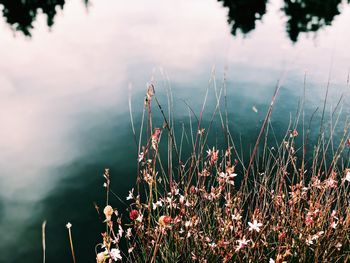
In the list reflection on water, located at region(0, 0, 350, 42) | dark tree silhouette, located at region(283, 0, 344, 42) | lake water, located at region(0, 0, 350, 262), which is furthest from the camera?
reflection on water, located at region(0, 0, 350, 42)

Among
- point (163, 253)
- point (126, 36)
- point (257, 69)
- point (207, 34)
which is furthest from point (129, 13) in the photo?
point (163, 253)

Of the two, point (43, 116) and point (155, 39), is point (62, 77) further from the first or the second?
point (155, 39)

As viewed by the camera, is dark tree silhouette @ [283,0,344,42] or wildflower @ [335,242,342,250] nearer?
wildflower @ [335,242,342,250]

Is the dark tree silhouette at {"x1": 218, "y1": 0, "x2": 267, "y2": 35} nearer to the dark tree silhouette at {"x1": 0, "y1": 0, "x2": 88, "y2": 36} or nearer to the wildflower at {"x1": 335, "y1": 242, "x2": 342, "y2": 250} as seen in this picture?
the dark tree silhouette at {"x1": 0, "y1": 0, "x2": 88, "y2": 36}

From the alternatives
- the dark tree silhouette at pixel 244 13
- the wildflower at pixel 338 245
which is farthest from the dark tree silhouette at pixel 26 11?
the wildflower at pixel 338 245

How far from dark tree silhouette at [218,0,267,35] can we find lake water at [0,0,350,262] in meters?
0.05

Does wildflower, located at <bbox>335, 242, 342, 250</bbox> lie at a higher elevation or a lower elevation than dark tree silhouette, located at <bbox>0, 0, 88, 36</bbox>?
lower

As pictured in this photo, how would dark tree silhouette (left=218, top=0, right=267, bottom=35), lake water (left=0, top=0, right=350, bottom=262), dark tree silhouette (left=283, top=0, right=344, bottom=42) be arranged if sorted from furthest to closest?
dark tree silhouette (left=218, top=0, right=267, bottom=35)
dark tree silhouette (left=283, top=0, right=344, bottom=42)
lake water (left=0, top=0, right=350, bottom=262)

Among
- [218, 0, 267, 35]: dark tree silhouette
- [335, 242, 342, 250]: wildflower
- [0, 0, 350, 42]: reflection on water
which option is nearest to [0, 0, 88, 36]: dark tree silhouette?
[0, 0, 350, 42]: reflection on water

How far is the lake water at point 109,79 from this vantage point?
471 cm

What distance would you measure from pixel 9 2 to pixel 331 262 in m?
12.7

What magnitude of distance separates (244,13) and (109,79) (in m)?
6.33

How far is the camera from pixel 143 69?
27.5 feet

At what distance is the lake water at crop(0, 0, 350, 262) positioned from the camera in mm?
4707
